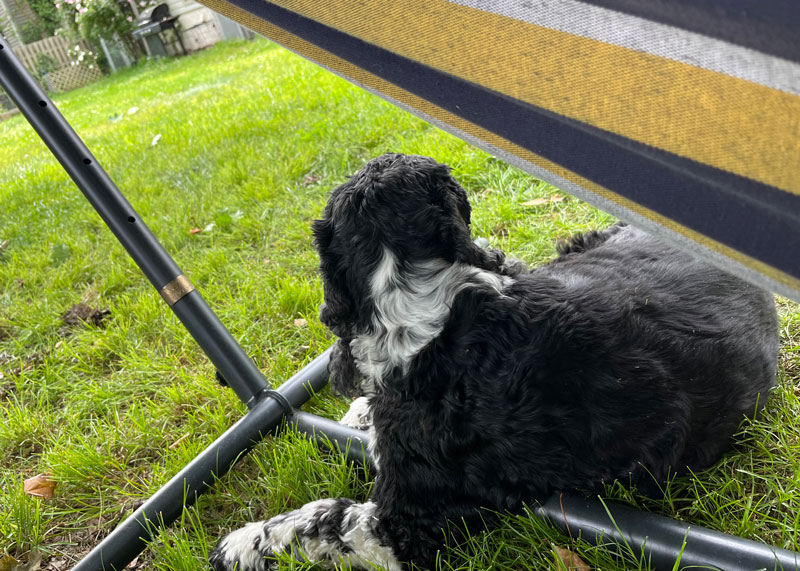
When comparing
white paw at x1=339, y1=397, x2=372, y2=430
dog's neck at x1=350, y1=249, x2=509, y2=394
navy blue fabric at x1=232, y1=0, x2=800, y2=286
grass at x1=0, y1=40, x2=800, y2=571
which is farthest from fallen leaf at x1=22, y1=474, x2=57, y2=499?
navy blue fabric at x1=232, y1=0, x2=800, y2=286

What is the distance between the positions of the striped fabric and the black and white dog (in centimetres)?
60

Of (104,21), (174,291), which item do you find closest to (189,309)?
(174,291)

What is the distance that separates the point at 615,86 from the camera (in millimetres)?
1114

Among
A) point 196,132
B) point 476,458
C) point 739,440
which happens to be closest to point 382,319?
point 476,458

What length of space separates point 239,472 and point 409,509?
0.93 metres

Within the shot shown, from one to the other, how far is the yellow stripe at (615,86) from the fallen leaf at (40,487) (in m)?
2.45

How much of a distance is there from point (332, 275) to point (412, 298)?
32cm

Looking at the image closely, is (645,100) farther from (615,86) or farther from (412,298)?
(412,298)

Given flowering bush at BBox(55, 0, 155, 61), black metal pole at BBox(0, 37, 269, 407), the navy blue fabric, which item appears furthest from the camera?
flowering bush at BBox(55, 0, 155, 61)

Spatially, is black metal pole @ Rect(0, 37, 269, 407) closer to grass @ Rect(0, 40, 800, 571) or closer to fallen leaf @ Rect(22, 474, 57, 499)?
grass @ Rect(0, 40, 800, 571)

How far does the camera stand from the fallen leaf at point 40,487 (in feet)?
9.02

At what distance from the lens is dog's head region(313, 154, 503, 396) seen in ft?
6.73

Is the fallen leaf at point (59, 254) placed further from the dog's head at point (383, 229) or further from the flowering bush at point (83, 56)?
the flowering bush at point (83, 56)

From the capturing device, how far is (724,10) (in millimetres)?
926
